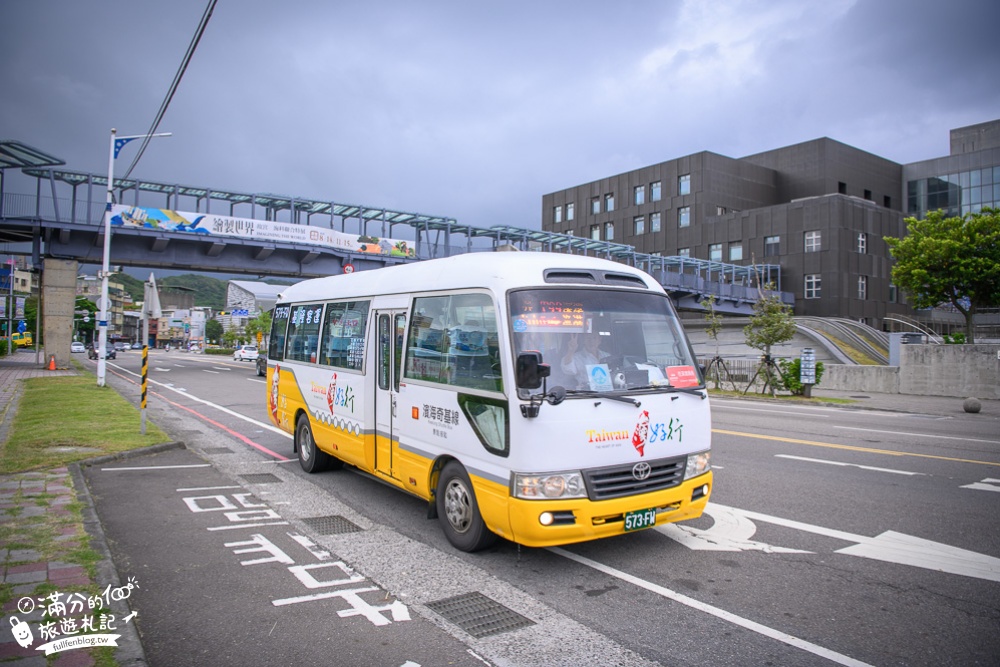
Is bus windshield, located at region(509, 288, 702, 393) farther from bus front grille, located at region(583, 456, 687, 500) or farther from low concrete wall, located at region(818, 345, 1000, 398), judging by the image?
low concrete wall, located at region(818, 345, 1000, 398)

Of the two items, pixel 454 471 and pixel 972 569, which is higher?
pixel 454 471

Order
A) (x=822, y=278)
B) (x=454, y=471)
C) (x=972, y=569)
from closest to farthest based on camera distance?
(x=972, y=569), (x=454, y=471), (x=822, y=278)

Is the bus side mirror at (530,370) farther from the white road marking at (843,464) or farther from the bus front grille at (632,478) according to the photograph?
the white road marking at (843,464)

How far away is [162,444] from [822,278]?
55679 millimetres

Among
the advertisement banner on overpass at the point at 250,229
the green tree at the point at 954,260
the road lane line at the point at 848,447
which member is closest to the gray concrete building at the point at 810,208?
the green tree at the point at 954,260

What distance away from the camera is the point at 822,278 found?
54750 millimetres

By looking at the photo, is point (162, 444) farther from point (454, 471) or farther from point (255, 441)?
point (454, 471)

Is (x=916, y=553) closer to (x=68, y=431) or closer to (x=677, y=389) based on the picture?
(x=677, y=389)

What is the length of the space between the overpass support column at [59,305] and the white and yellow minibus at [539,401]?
32904 millimetres

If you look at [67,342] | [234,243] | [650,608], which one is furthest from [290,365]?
[67,342]

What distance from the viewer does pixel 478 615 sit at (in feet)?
14.7

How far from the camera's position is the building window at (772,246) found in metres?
58.0

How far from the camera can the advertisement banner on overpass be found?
31.3m

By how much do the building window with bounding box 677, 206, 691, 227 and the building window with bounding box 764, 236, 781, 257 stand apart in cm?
811
